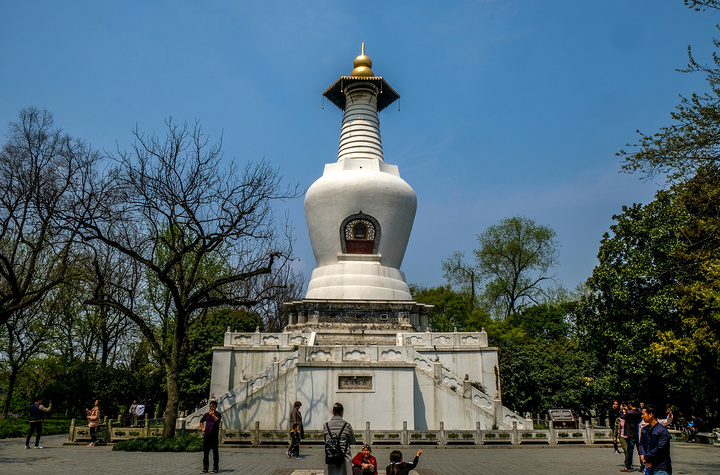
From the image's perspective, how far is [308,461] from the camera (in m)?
11.4

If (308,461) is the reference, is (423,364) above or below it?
above

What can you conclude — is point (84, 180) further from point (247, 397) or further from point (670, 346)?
point (670, 346)

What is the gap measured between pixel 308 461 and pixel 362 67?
2209cm

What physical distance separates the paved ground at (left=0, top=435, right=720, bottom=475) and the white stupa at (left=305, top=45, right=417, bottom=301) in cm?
1063

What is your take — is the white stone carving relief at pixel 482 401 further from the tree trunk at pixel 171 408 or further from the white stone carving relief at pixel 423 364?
the tree trunk at pixel 171 408

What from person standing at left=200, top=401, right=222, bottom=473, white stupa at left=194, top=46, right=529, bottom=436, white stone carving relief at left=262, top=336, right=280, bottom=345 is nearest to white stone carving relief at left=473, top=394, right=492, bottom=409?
white stupa at left=194, top=46, right=529, bottom=436

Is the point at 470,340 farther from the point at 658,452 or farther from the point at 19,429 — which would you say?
the point at 19,429

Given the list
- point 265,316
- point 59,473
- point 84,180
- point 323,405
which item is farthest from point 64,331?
point 59,473

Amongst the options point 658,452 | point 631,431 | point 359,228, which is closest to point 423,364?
point 631,431

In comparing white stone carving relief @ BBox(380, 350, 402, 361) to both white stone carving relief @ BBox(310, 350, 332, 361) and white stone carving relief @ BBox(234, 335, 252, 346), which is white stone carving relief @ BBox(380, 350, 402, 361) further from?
white stone carving relief @ BBox(234, 335, 252, 346)

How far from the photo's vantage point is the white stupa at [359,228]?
24203 millimetres

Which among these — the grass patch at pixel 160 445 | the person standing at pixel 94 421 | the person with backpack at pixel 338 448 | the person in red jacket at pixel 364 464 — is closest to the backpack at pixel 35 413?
the person standing at pixel 94 421

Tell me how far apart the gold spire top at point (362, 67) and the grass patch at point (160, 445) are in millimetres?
20638

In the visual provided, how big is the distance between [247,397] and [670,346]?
513 inches
